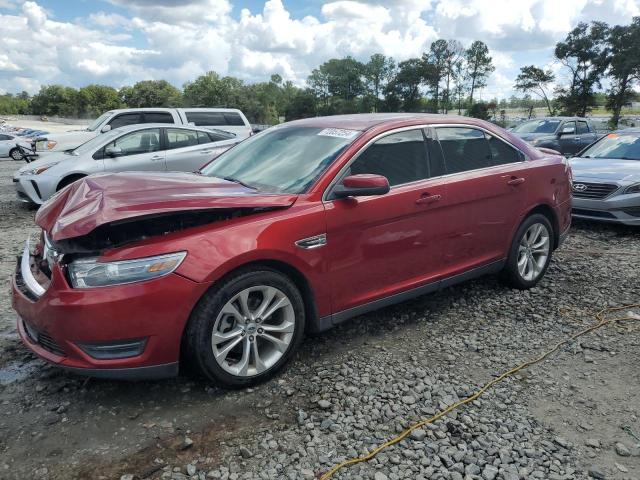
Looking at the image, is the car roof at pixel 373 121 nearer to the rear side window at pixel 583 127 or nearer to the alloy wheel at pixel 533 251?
the alloy wheel at pixel 533 251

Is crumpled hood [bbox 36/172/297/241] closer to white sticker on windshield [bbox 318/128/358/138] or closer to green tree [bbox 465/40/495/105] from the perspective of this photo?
white sticker on windshield [bbox 318/128/358/138]

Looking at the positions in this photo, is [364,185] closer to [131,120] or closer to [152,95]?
[131,120]

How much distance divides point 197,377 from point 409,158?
218 centimetres

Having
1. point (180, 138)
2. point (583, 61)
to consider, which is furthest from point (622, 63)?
point (180, 138)

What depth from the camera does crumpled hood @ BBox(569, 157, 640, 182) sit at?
6952 millimetres

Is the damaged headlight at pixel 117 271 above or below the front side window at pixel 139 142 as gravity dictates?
below

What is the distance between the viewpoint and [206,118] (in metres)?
14.0

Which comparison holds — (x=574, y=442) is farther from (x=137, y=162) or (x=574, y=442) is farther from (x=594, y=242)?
(x=137, y=162)

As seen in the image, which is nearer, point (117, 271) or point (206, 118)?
point (117, 271)

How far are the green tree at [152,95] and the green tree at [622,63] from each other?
62994 millimetres

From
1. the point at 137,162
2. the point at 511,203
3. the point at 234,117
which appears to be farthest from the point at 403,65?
the point at 511,203

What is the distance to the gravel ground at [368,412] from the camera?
8.02ft

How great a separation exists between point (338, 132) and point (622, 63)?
121 ft

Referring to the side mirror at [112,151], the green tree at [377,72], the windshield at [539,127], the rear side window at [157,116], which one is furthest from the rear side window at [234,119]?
the green tree at [377,72]
